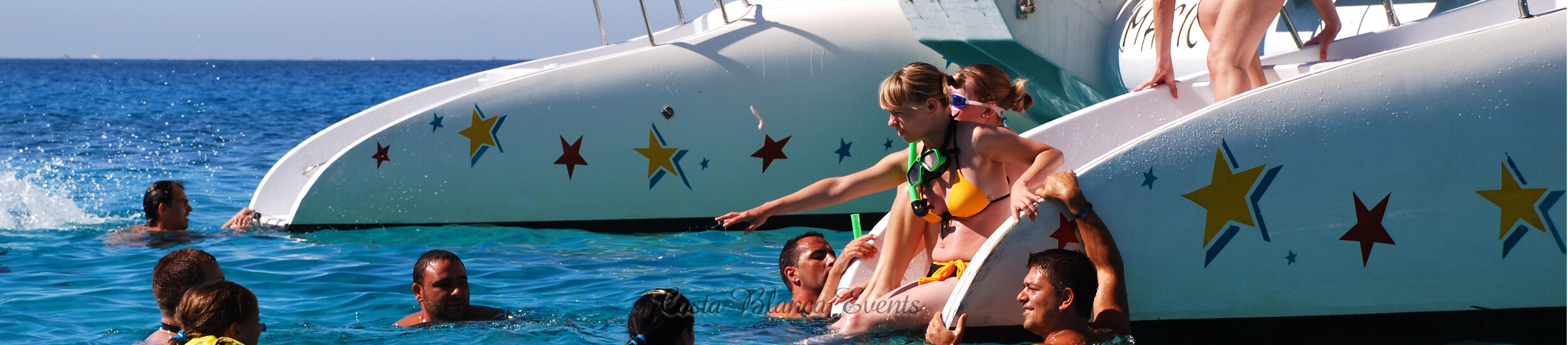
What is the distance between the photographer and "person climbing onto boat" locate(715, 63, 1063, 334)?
13.6 ft

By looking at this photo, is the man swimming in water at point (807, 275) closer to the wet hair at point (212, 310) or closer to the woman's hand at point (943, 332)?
the woman's hand at point (943, 332)

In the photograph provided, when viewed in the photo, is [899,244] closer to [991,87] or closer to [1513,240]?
[991,87]

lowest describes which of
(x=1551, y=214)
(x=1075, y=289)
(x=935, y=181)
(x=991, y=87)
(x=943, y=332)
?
(x=943, y=332)

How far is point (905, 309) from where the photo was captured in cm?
431

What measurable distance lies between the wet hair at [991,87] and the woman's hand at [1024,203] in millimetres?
633

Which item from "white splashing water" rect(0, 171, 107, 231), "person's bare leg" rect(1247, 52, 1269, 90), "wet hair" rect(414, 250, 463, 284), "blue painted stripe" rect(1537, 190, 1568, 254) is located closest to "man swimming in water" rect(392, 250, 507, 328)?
"wet hair" rect(414, 250, 463, 284)

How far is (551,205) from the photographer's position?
8.14 metres

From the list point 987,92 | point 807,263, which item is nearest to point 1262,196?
point 987,92

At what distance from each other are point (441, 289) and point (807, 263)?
56.9 inches

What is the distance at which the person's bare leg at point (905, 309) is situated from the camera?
14.1 feet

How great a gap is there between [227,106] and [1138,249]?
31127 millimetres

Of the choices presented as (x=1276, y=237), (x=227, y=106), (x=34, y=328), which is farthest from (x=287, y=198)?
(x=227, y=106)

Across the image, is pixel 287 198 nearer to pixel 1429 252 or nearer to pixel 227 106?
pixel 1429 252

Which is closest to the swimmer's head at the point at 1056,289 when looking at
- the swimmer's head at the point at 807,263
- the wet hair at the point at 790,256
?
the swimmer's head at the point at 807,263
